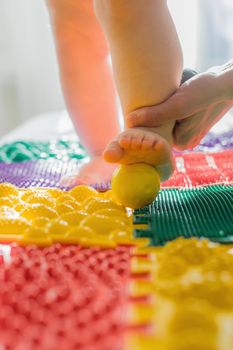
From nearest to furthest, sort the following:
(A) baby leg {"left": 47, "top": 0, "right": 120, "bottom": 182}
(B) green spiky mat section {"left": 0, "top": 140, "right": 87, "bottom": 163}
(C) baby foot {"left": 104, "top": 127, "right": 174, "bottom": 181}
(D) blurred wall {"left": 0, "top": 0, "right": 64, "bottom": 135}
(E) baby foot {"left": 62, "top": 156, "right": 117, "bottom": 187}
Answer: (C) baby foot {"left": 104, "top": 127, "right": 174, "bottom": 181} < (E) baby foot {"left": 62, "top": 156, "right": 117, "bottom": 187} < (A) baby leg {"left": 47, "top": 0, "right": 120, "bottom": 182} < (B) green spiky mat section {"left": 0, "top": 140, "right": 87, "bottom": 163} < (D) blurred wall {"left": 0, "top": 0, "right": 64, "bottom": 135}

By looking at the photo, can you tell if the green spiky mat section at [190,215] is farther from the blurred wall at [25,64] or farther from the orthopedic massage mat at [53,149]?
the blurred wall at [25,64]

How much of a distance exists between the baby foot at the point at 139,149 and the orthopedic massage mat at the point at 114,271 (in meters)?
0.06

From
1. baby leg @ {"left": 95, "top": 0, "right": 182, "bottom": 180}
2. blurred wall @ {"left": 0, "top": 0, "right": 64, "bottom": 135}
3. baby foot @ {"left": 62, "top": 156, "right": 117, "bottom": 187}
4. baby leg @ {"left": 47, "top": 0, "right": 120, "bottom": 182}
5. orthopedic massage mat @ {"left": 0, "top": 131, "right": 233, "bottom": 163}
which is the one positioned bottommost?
blurred wall @ {"left": 0, "top": 0, "right": 64, "bottom": 135}

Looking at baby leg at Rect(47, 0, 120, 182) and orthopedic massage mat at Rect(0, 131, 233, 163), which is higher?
baby leg at Rect(47, 0, 120, 182)

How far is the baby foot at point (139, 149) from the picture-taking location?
0.76 meters

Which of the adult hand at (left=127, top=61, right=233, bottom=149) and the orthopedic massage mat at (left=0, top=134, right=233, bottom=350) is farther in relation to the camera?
the adult hand at (left=127, top=61, right=233, bottom=149)

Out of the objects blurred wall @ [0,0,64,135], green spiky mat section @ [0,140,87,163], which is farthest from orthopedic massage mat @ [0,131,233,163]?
blurred wall @ [0,0,64,135]

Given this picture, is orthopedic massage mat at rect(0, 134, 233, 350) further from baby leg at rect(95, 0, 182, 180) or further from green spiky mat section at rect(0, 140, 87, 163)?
green spiky mat section at rect(0, 140, 87, 163)

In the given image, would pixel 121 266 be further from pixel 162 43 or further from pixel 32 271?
pixel 162 43

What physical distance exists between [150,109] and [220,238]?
0.24 metres

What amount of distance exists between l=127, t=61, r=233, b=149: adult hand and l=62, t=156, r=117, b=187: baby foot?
Answer: 161 millimetres

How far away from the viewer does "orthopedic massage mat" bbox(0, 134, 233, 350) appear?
16.8 inches

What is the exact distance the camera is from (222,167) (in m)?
1.04

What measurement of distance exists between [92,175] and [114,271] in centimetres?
48
